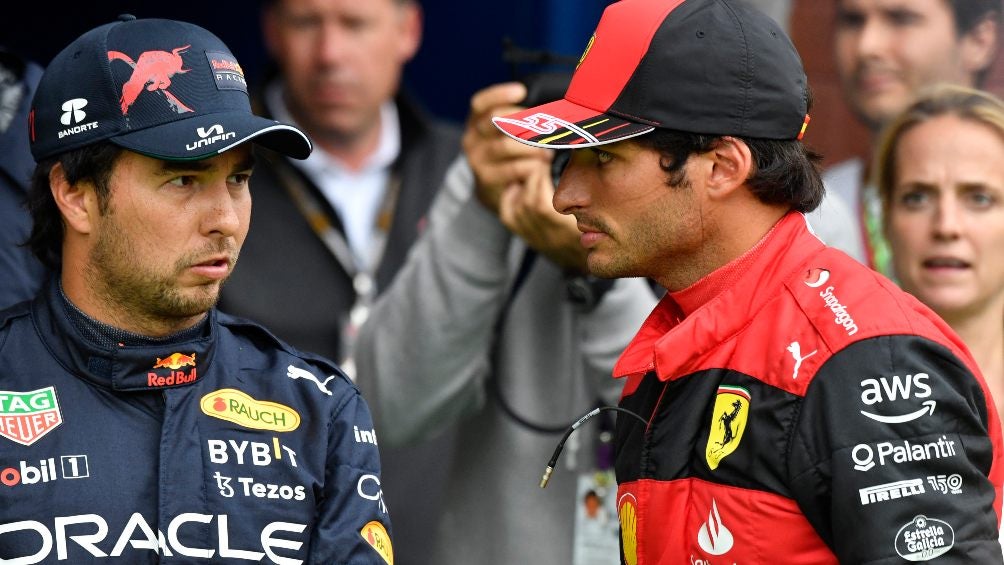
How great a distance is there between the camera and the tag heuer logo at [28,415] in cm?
222

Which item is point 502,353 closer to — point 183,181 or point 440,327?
point 440,327

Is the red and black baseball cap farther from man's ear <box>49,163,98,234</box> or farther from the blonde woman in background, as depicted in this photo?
the blonde woman in background

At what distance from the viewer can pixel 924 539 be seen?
6.50 ft

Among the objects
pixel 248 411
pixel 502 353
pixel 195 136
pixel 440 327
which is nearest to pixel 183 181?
pixel 195 136

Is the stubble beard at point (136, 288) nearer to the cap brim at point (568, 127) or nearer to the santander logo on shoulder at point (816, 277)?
the cap brim at point (568, 127)

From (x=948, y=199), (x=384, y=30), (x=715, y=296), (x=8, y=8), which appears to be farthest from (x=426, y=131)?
(x=715, y=296)

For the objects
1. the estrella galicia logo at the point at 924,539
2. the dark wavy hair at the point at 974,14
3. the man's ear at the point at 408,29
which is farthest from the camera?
the man's ear at the point at 408,29

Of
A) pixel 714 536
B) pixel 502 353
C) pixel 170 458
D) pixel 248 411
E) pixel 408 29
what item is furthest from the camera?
pixel 408 29

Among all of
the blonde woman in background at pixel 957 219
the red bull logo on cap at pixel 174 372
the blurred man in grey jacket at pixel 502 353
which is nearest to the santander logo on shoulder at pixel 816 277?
the red bull logo on cap at pixel 174 372

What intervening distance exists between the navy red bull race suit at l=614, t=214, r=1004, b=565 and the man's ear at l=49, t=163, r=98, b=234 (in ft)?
3.02

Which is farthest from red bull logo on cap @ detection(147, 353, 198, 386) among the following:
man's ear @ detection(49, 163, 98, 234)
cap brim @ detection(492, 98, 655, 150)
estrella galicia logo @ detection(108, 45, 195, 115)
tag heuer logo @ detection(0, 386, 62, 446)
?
cap brim @ detection(492, 98, 655, 150)

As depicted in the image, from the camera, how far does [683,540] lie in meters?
2.19

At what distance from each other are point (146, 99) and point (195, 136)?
0.34ft

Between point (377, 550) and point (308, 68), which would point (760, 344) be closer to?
point (377, 550)
